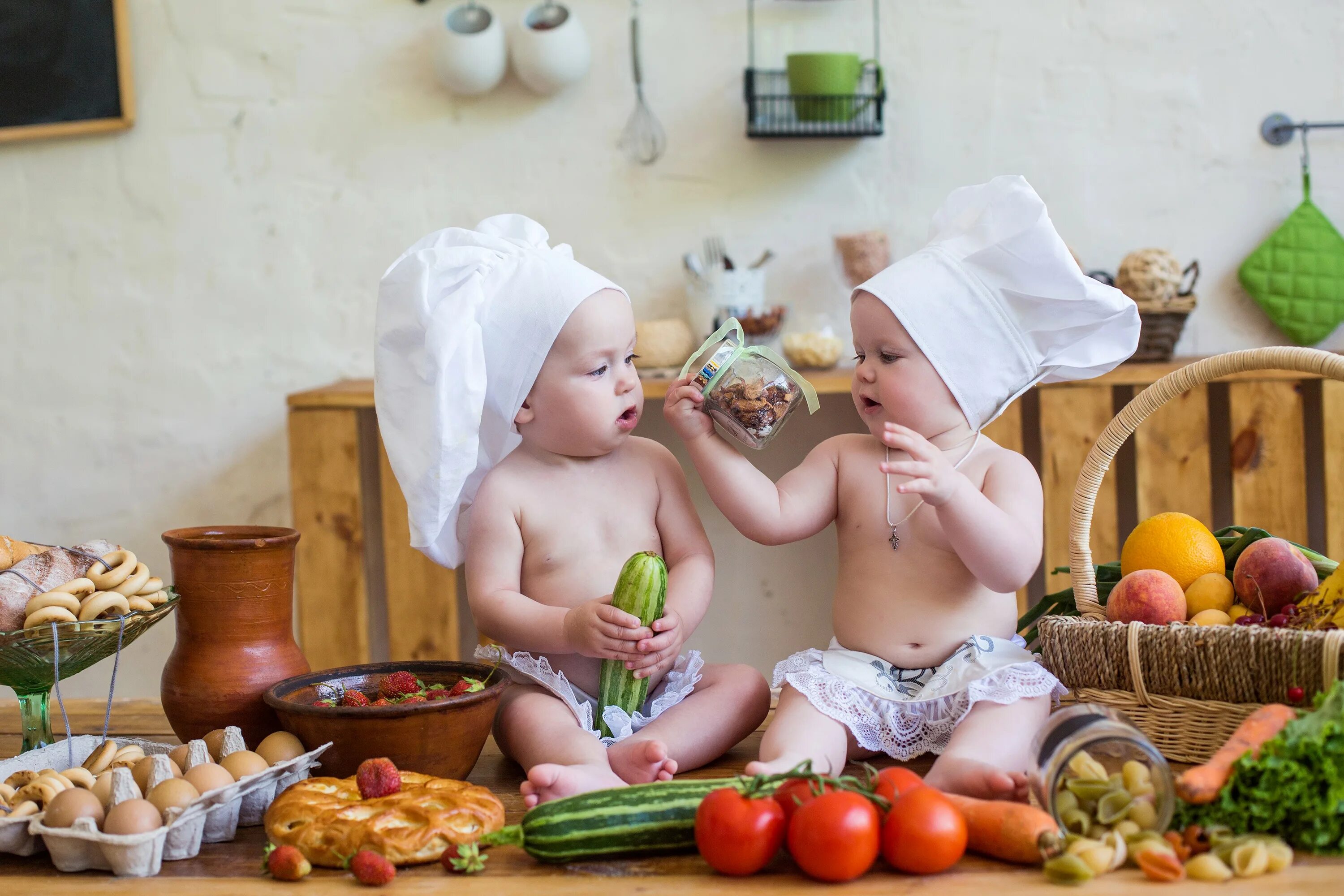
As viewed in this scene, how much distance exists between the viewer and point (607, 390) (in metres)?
1.30

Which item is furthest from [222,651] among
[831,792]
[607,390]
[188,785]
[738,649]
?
[738,649]

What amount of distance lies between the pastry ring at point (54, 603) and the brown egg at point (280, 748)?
0.23 meters

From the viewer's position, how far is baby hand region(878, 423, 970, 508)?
1100mm

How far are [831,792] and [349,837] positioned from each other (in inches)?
15.5

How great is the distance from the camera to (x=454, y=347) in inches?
47.6

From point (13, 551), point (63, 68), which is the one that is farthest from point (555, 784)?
point (63, 68)

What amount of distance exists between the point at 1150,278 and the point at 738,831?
1803 millimetres

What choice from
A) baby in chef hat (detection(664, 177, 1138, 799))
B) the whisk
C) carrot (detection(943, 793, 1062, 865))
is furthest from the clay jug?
the whisk

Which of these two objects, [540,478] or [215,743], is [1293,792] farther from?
[215,743]

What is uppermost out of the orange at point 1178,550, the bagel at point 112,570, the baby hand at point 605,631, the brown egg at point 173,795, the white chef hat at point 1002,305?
the white chef hat at point 1002,305

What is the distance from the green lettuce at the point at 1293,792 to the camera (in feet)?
2.87

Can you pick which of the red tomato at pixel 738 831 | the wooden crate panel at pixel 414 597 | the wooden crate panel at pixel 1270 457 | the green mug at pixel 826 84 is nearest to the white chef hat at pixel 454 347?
the red tomato at pixel 738 831

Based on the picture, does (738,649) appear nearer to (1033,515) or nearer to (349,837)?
(1033,515)

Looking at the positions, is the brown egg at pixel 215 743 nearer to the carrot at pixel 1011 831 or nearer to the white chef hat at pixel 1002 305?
the carrot at pixel 1011 831
